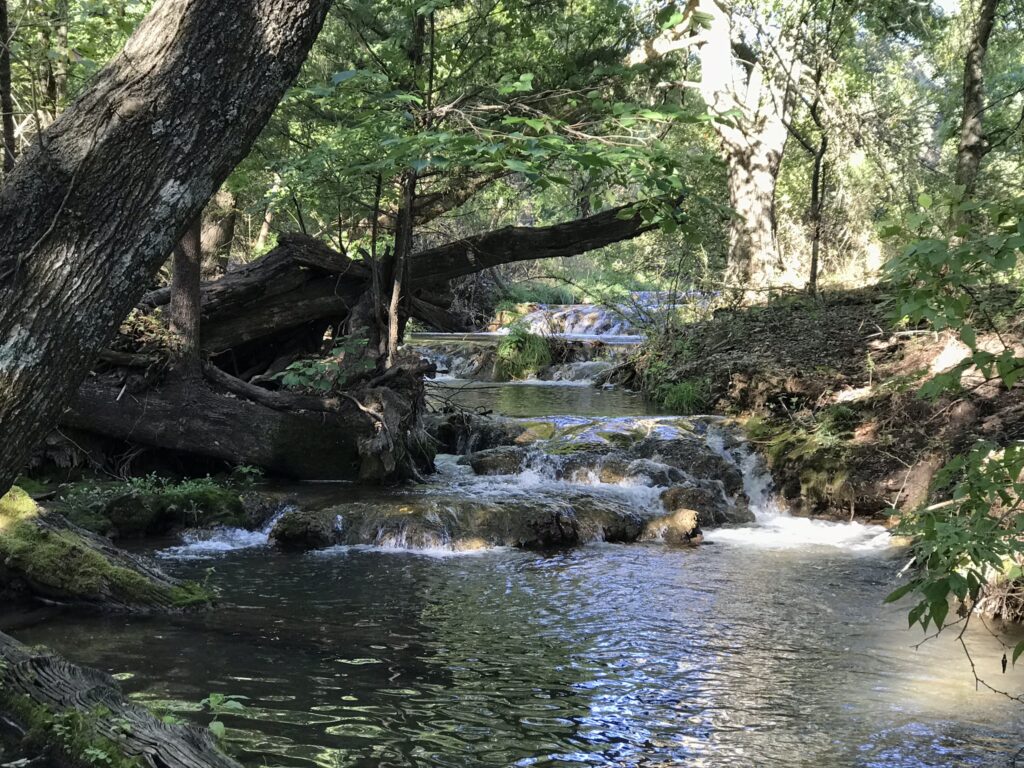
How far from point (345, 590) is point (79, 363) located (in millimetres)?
5002

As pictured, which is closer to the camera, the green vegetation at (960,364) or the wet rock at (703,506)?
the green vegetation at (960,364)

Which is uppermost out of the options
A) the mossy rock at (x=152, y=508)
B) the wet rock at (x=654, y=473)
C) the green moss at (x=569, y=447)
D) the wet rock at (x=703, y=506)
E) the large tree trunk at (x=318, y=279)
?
the large tree trunk at (x=318, y=279)

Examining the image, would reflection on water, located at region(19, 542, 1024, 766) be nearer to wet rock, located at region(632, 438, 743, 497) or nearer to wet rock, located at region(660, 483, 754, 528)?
wet rock, located at region(660, 483, 754, 528)

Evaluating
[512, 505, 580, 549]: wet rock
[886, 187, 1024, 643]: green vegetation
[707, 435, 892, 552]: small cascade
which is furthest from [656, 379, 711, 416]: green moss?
[886, 187, 1024, 643]: green vegetation

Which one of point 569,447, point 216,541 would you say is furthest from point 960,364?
point 569,447

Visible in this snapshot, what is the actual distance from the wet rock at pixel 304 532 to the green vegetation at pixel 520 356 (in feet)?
34.1

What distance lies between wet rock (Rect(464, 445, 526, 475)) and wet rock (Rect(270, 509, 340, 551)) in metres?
2.77

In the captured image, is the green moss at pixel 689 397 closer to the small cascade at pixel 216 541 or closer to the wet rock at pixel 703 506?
the wet rock at pixel 703 506

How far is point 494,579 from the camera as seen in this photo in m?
7.38

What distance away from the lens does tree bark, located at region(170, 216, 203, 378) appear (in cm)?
901

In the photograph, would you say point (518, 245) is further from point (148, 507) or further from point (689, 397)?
point (148, 507)

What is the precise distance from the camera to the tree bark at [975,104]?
38.9 feet

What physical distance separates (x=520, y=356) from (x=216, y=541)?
11064 mm

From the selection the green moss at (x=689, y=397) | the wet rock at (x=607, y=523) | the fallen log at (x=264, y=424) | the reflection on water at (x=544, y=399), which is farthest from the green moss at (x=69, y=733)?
the green moss at (x=689, y=397)
